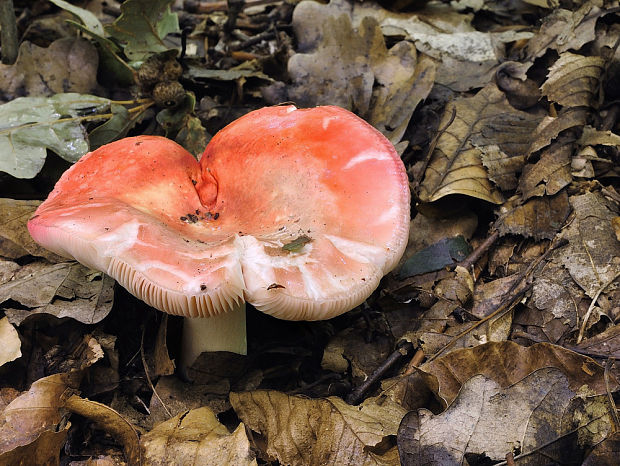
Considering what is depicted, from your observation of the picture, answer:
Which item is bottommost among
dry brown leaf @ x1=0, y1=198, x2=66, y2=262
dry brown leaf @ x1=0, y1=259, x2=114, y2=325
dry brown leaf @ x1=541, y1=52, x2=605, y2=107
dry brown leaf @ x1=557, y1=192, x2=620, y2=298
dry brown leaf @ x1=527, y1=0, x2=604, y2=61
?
dry brown leaf @ x1=0, y1=259, x2=114, y2=325

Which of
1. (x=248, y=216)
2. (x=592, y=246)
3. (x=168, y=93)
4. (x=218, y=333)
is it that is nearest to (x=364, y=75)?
(x=168, y=93)

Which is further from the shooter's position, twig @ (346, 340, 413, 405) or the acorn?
the acorn

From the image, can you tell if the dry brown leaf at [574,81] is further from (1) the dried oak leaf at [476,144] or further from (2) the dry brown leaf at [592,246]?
(2) the dry brown leaf at [592,246]

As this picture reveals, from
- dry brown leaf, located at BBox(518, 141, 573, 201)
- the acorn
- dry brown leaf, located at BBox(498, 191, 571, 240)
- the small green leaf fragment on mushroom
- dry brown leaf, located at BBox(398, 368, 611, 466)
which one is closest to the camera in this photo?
dry brown leaf, located at BBox(398, 368, 611, 466)

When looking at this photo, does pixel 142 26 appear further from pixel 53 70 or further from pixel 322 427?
pixel 322 427

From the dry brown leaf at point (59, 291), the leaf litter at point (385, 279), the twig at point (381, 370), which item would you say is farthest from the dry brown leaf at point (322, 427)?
the dry brown leaf at point (59, 291)

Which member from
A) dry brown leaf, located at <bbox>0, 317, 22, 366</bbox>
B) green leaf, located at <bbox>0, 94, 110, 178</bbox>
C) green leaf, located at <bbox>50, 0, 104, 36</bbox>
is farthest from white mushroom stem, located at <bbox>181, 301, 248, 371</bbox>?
green leaf, located at <bbox>50, 0, 104, 36</bbox>

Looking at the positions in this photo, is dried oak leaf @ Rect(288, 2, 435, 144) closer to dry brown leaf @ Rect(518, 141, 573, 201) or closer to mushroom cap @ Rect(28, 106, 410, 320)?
dry brown leaf @ Rect(518, 141, 573, 201)
